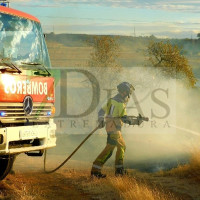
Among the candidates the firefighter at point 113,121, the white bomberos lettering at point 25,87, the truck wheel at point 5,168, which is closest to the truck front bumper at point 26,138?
the white bomberos lettering at point 25,87

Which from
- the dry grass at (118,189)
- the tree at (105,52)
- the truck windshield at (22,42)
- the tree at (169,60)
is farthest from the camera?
the tree at (169,60)

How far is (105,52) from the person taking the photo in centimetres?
3419

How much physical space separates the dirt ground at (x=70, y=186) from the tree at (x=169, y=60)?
967 inches

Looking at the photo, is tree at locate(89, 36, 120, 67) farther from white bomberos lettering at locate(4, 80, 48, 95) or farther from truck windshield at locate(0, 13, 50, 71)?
white bomberos lettering at locate(4, 80, 48, 95)

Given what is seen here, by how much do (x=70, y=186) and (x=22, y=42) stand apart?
297 cm

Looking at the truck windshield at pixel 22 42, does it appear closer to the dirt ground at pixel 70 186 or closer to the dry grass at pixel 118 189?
the dirt ground at pixel 70 186

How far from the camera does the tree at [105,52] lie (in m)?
33.9

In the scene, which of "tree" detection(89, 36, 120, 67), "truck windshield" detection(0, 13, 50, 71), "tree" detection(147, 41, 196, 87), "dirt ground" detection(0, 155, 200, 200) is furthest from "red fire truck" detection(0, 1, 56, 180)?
"tree" detection(147, 41, 196, 87)

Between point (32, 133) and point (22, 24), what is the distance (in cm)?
219

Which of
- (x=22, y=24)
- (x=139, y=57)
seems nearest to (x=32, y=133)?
(x=22, y=24)

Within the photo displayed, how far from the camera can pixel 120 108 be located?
37.3ft

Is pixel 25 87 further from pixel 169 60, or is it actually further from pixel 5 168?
pixel 169 60

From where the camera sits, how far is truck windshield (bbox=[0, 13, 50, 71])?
32.1 feet

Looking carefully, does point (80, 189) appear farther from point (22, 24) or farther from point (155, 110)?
point (155, 110)
